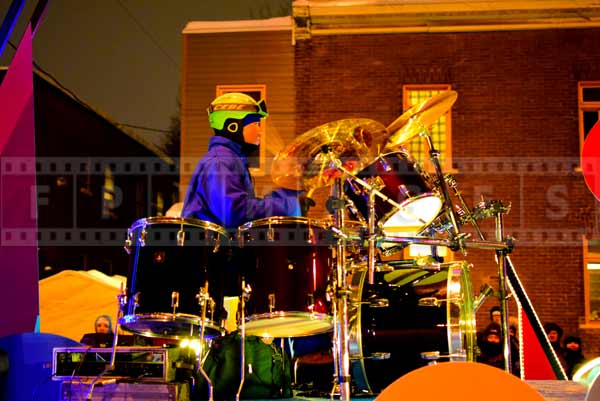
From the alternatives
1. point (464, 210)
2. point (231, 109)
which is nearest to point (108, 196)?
point (231, 109)

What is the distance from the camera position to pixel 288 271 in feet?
15.7

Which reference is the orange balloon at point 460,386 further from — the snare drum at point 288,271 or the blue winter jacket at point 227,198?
the blue winter jacket at point 227,198

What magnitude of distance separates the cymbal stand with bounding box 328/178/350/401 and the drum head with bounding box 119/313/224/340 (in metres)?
0.94

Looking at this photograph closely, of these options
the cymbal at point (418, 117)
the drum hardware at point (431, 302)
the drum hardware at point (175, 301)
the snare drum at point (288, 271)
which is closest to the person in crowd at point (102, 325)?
the snare drum at point (288, 271)

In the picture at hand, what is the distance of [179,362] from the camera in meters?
4.81

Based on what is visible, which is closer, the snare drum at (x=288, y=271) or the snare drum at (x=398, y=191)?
the snare drum at (x=288, y=271)

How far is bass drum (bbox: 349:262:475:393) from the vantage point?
477 centimetres

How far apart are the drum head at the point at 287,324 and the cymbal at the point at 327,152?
99 cm

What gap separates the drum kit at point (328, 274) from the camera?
184 inches

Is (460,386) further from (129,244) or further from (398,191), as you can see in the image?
(129,244)

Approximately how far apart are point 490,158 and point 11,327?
759 cm

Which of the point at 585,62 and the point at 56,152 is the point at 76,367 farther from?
the point at 56,152

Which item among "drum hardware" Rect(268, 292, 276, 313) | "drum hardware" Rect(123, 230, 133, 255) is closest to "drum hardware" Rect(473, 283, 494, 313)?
"drum hardware" Rect(268, 292, 276, 313)

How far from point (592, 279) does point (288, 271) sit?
27.4 ft
